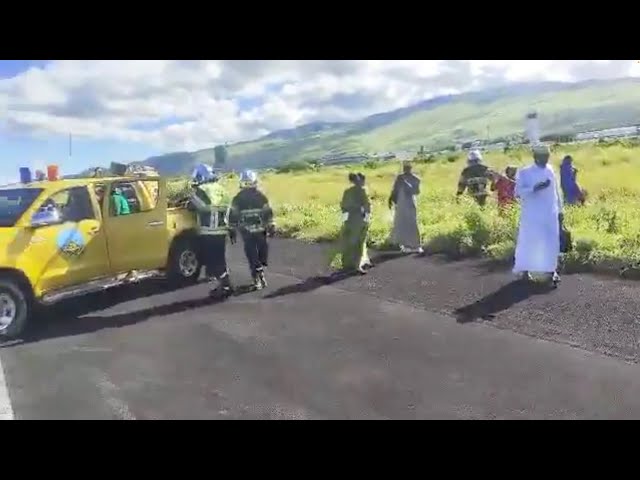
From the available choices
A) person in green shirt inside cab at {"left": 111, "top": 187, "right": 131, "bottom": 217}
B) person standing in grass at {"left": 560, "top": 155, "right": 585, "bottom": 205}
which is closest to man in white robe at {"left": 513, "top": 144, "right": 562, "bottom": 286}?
person standing in grass at {"left": 560, "top": 155, "right": 585, "bottom": 205}

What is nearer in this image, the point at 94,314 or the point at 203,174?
the point at 94,314

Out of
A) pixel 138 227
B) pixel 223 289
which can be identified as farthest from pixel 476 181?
pixel 138 227

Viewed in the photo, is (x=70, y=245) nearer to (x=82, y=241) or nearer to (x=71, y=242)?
(x=71, y=242)

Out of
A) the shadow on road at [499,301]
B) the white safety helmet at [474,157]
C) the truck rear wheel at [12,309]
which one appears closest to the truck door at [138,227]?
the truck rear wheel at [12,309]

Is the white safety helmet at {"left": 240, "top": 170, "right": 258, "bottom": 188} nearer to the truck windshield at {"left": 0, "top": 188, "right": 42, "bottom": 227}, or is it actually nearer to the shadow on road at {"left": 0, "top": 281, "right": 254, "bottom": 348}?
the shadow on road at {"left": 0, "top": 281, "right": 254, "bottom": 348}

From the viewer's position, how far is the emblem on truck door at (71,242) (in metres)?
6.69

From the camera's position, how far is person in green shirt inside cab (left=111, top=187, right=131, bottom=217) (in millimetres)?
7371

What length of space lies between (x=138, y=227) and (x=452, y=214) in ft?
18.8

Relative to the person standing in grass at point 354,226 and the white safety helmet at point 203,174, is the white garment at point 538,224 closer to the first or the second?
the person standing in grass at point 354,226

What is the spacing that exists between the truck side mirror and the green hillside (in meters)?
1.08

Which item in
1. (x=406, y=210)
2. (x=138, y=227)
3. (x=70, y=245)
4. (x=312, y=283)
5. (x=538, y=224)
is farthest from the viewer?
(x=406, y=210)

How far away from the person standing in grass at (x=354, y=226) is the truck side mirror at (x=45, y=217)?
146 inches

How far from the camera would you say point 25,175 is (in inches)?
236

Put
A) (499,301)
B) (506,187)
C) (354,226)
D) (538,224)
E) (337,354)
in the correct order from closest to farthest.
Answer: (337,354), (499,301), (538,224), (354,226), (506,187)
